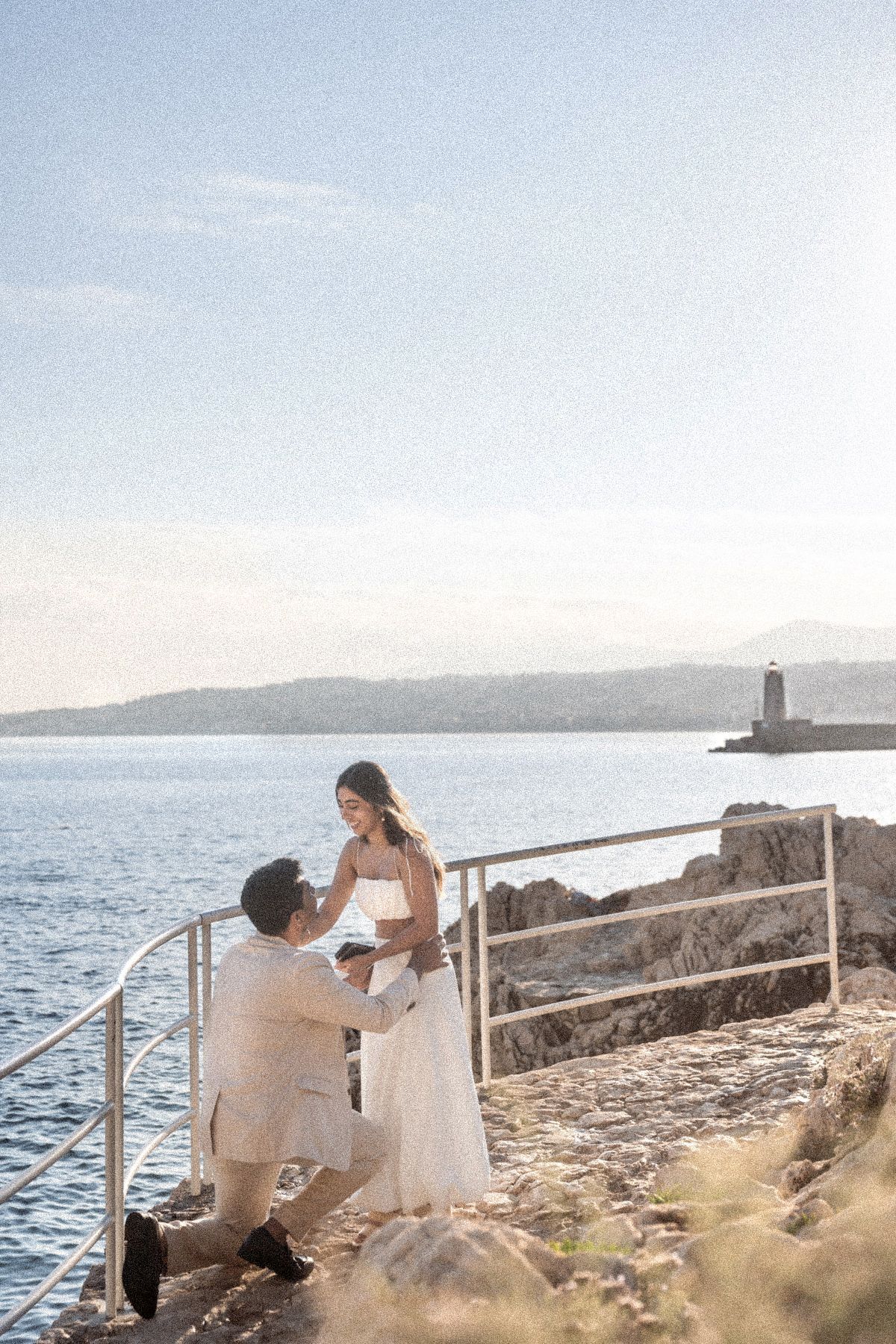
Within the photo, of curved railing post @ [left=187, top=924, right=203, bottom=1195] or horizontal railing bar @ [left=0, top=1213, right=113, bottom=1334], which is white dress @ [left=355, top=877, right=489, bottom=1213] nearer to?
curved railing post @ [left=187, top=924, right=203, bottom=1195]

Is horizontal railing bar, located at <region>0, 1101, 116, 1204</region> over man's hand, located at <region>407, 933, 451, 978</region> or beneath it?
beneath

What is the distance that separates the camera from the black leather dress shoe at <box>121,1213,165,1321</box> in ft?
12.6

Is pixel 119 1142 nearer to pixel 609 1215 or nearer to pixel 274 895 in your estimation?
pixel 274 895

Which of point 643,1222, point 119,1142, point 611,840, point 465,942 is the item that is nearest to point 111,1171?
point 119,1142

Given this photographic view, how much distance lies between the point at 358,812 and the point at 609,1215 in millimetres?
1607

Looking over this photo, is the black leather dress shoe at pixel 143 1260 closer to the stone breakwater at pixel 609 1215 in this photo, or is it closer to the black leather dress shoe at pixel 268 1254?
the stone breakwater at pixel 609 1215

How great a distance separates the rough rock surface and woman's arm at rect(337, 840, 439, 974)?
6.15 meters

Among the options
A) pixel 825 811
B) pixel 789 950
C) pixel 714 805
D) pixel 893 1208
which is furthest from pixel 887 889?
pixel 714 805

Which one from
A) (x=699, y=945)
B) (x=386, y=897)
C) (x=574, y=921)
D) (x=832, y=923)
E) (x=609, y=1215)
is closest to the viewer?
(x=609, y=1215)

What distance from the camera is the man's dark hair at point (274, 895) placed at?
398 cm

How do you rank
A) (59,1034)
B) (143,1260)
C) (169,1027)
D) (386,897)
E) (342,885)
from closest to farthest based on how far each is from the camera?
1. (59,1034)
2. (143,1260)
3. (386,897)
4. (342,885)
5. (169,1027)

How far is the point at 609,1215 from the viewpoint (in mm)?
4516

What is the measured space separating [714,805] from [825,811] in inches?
3338

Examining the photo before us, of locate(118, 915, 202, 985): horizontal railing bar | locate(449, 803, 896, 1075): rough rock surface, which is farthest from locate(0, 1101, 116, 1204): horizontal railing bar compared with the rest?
locate(449, 803, 896, 1075): rough rock surface
